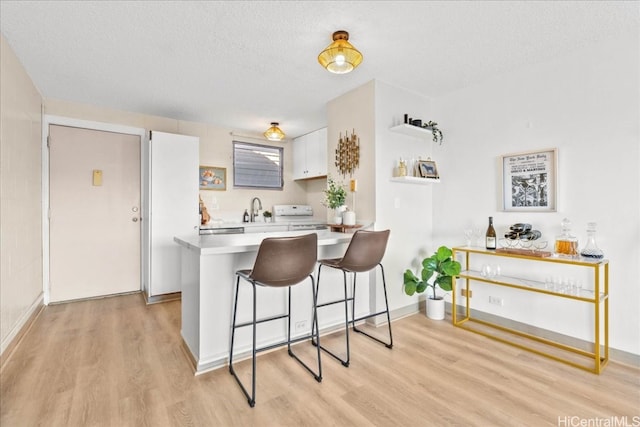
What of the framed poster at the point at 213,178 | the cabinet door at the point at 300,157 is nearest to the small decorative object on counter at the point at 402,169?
the cabinet door at the point at 300,157

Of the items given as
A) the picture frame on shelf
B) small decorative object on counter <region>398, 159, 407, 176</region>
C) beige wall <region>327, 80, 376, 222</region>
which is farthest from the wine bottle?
beige wall <region>327, 80, 376, 222</region>

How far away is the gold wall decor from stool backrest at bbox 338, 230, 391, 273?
3.36 ft

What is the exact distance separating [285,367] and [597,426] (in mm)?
1782

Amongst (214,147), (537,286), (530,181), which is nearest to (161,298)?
(214,147)

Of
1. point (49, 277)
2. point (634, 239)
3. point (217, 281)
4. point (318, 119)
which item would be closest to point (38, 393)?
point (217, 281)

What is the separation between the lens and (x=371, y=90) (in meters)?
2.96

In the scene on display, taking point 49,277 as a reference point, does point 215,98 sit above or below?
above

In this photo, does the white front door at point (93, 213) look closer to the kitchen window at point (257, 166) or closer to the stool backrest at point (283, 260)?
the kitchen window at point (257, 166)

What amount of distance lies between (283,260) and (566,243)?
7.12 feet

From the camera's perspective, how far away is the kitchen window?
188 inches

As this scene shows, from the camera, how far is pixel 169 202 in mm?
3701

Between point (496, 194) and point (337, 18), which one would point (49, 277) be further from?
point (496, 194)

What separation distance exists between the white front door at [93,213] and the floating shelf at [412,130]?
3.23 m

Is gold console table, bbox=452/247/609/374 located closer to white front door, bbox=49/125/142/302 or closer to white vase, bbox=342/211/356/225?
white vase, bbox=342/211/356/225
